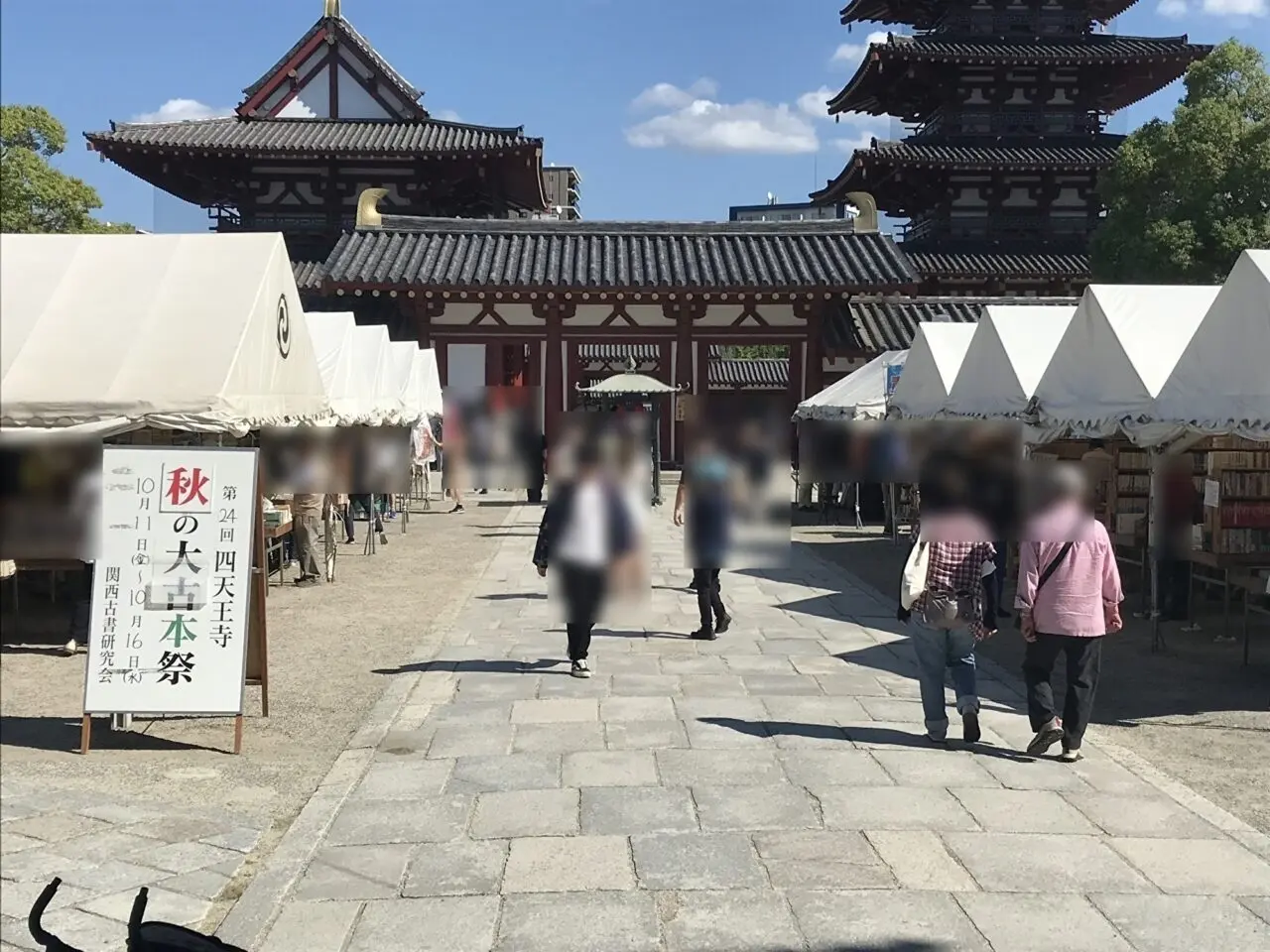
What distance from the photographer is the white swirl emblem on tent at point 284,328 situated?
16.7 ft

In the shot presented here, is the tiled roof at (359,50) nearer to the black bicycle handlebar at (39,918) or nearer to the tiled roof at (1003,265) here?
the tiled roof at (1003,265)

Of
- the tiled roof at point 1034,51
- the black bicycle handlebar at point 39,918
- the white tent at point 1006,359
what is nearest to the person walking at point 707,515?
the white tent at point 1006,359

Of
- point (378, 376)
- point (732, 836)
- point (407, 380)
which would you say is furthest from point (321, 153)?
point (732, 836)

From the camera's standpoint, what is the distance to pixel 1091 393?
827 cm

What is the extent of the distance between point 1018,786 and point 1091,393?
4288 mm

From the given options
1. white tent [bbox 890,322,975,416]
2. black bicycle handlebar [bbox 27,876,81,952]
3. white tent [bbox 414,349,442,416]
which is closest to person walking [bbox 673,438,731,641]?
white tent [bbox 890,322,975,416]

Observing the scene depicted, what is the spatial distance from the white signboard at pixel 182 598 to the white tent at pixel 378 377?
6.88 m

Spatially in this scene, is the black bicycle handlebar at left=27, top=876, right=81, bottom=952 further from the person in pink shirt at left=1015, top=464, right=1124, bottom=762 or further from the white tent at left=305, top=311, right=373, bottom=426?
the white tent at left=305, top=311, right=373, bottom=426

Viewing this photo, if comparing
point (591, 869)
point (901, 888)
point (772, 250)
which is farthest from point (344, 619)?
point (772, 250)

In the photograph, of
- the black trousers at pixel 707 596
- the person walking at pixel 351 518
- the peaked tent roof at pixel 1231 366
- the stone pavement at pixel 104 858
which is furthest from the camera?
the person walking at pixel 351 518

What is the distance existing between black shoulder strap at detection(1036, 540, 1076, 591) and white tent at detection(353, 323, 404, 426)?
8450 millimetres

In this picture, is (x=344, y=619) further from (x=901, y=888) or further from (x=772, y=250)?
(x=772, y=250)

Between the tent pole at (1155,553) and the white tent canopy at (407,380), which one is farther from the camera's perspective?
the white tent canopy at (407,380)

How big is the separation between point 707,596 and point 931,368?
5.35m
